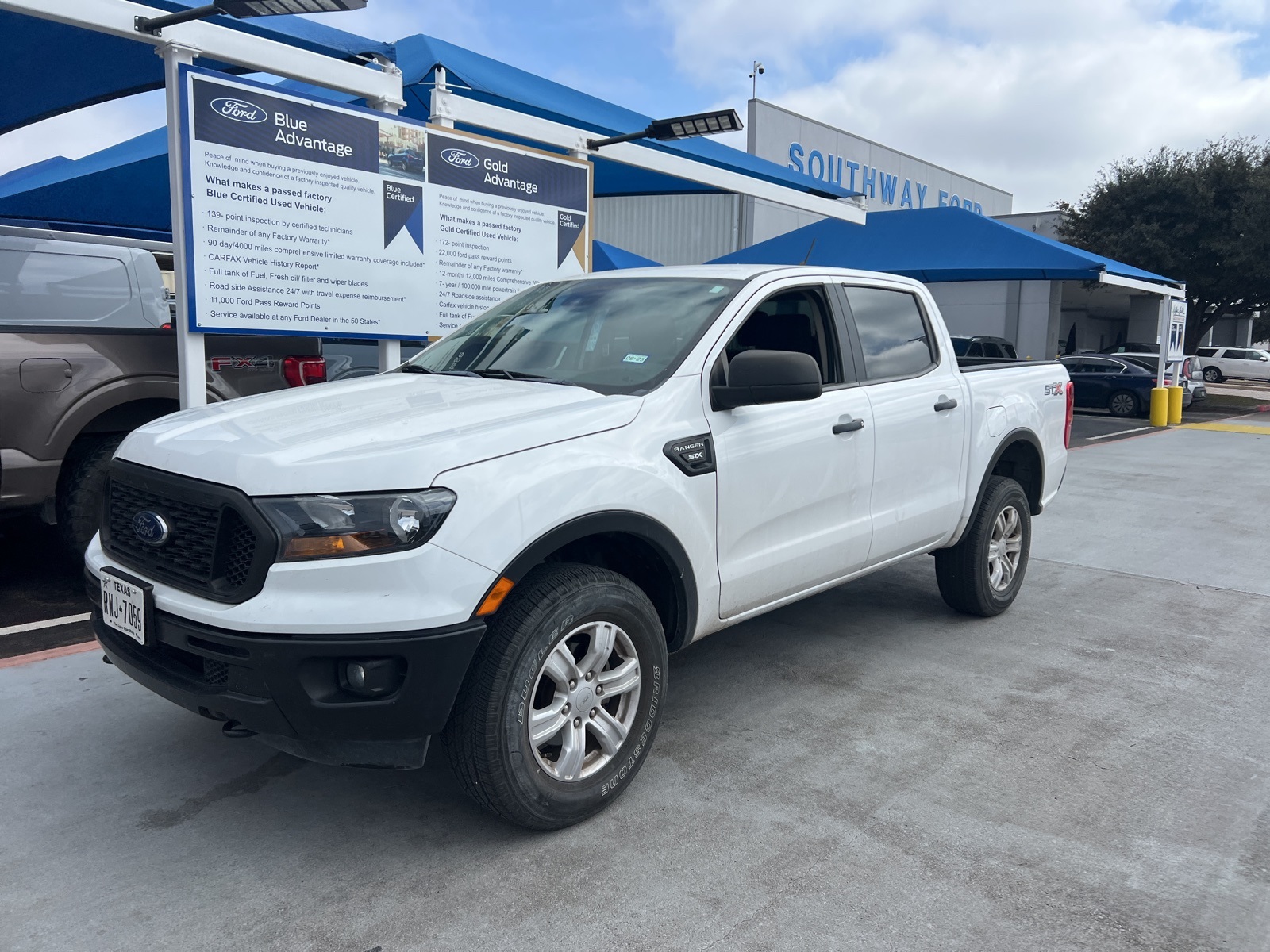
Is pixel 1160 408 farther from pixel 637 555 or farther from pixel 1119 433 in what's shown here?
pixel 637 555

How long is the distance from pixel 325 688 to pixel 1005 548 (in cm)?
404

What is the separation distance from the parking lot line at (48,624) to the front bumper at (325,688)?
101 inches

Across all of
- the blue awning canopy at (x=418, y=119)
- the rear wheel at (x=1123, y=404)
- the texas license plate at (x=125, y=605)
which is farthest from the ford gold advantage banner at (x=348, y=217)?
the rear wheel at (x=1123, y=404)

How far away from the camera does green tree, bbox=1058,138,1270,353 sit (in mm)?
28031

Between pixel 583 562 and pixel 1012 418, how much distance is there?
308 centimetres

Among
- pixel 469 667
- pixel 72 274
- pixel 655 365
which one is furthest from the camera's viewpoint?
pixel 72 274

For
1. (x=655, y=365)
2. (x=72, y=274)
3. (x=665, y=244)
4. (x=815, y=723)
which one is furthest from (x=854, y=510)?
(x=665, y=244)

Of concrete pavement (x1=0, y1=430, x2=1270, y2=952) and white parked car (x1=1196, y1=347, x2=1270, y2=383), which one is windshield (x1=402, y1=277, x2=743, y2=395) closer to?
concrete pavement (x1=0, y1=430, x2=1270, y2=952)

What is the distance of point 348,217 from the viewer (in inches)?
243

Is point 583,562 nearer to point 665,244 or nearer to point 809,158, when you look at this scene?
point 665,244

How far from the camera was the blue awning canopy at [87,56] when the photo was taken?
678 cm

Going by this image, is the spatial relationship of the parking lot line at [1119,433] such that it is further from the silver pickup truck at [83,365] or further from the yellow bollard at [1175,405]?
the silver pickup truck at [83,365]

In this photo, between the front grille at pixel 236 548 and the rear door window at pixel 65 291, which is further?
the rear door window at pixel 65 291

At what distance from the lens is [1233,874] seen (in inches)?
113
